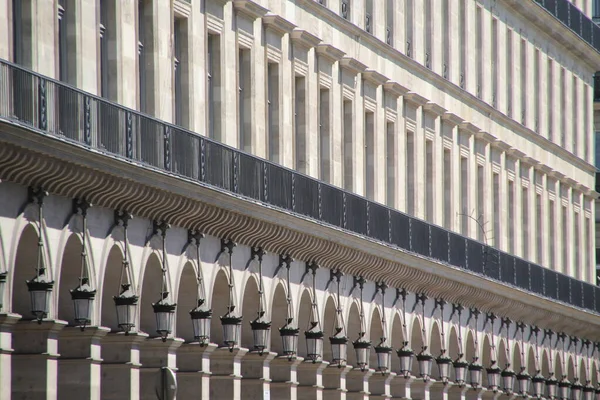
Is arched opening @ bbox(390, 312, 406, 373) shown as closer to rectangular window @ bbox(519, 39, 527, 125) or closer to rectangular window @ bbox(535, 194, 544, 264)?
rectangular window @ bbox(535, 194, 544, 264)

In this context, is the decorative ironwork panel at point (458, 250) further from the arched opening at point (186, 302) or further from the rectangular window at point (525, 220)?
the arched opening at point (186, 302)

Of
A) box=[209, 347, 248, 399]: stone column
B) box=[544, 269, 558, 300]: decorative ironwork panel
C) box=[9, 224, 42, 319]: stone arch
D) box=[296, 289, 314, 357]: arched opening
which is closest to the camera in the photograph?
box=[9, 224, 42, 319]: stone arch

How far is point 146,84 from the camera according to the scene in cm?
3912

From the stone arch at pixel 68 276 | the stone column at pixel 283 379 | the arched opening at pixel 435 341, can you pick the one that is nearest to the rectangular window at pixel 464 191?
the arched opening at pixel 435 341

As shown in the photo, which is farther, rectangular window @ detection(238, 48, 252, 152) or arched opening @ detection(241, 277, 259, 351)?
rectangular window @ detection(238, 48, 252, 152)

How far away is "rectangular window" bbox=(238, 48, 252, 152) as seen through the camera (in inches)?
1732

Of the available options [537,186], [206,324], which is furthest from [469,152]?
[206,324]

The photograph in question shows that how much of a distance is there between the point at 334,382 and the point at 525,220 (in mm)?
19767

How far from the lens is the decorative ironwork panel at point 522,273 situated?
204 feet

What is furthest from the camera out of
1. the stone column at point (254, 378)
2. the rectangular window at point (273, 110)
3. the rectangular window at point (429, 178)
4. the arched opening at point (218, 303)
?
the rectangular window at point (429, 178)

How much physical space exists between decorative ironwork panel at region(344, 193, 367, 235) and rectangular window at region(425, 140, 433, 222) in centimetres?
837

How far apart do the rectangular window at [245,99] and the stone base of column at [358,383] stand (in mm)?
8730

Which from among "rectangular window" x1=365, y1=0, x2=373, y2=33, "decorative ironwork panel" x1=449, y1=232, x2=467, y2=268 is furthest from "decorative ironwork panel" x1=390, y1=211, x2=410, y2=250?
"rectangular window" x1=365, y1=0, x2=373, y2=33

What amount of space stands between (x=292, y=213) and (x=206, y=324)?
4361 millimetres
